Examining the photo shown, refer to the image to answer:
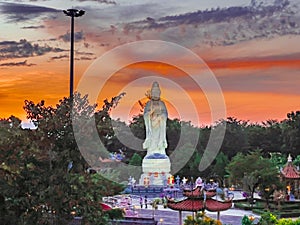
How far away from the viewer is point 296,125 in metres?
46.2

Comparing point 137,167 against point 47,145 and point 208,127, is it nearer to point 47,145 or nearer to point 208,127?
point 208,127

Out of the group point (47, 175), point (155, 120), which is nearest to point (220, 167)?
point (155, 120)

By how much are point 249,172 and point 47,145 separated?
20.0 m

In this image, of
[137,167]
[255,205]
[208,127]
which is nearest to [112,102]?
[255,205]

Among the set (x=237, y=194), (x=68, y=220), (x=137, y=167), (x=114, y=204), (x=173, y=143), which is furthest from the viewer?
(x=173, y=143)

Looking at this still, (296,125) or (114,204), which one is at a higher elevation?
(296,125)

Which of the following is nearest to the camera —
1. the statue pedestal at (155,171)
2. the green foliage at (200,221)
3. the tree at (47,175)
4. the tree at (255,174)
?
the tree at (47,175)

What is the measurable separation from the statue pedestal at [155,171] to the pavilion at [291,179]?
24.1 feet

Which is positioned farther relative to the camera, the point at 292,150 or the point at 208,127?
the point at 208,127

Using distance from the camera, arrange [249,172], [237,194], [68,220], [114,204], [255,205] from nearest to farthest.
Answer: [68,220] < [114,204] < [255,205] < [249,172] < [237,194]

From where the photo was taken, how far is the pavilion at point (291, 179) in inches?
1184

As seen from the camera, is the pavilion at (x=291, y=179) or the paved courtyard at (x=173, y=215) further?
the pavilion at (x=291, y=179)

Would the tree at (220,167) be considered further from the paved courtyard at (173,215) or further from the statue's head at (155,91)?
the paved courtyard at (173,215)

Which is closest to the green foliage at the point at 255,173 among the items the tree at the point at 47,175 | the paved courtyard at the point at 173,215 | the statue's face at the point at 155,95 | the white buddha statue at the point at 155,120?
the paved courtyard at the point at 173,215
